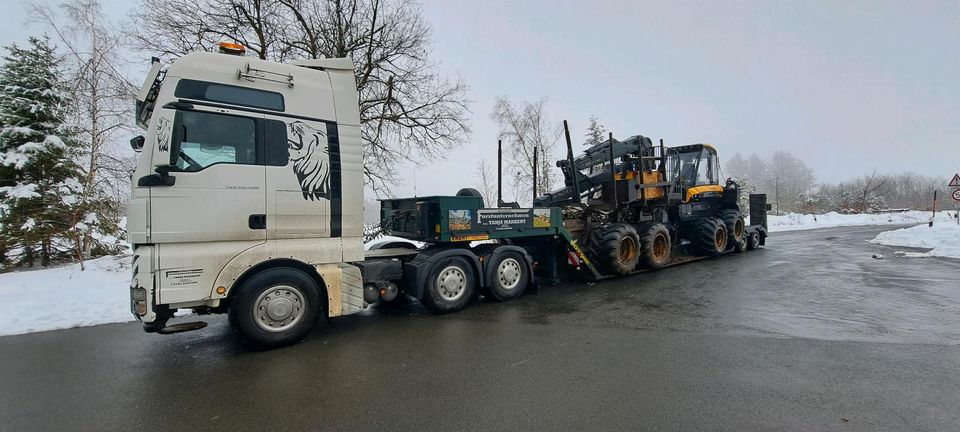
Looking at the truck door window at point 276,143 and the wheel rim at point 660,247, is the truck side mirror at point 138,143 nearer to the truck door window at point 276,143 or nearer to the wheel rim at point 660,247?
the truck door window at point 276,143

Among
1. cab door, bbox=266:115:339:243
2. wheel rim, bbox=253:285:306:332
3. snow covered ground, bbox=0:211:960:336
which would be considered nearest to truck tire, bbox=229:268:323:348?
wheel rim, bbox=253:285:306:332

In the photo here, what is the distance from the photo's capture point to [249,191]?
5023 millimetres

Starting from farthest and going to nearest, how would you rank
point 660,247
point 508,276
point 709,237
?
point 709,237 < point 660,247 < point 508,276

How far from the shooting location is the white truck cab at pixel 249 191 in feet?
15.0

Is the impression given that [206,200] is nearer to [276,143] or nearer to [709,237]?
[276,143]

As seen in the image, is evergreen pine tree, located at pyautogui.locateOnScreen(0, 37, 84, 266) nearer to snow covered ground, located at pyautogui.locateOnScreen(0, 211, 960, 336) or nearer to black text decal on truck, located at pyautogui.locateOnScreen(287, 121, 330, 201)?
snow covered ground, located at pyautogui.locateOnScreen(0, 211, 960, 336)

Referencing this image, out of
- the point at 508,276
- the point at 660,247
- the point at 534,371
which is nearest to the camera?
the point at 534,371

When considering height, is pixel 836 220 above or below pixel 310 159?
below

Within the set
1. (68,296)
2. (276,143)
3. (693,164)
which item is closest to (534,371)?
(276,143)

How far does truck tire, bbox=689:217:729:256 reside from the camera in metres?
12.6

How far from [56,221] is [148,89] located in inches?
377

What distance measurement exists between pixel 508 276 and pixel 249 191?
14.0 ft

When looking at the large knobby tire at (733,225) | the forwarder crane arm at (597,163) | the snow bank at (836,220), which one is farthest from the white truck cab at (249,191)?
the snow bank at (836,220)

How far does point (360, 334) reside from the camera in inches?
227
